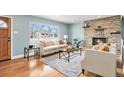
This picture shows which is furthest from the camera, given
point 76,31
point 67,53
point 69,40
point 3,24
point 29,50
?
point 29,50

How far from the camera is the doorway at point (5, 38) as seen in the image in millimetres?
3861

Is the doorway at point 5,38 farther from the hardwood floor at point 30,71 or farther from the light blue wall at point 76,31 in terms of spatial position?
the light blue wall at point 76,31

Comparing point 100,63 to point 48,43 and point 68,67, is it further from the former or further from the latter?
point 48,43

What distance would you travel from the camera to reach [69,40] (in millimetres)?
3611

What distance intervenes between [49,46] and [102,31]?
2.56 metres

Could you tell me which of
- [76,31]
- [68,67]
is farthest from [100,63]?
[76,31]

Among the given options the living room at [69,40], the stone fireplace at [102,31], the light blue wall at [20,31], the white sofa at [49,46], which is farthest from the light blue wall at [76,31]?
the light blue wall at [20,31]

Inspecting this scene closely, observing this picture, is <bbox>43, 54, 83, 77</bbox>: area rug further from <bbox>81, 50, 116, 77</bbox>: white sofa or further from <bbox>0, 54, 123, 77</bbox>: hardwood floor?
<bbox>81, 50, 116, 77</bbox>: white sofa

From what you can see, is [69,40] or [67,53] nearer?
[69,40]

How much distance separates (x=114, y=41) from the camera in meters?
2.88

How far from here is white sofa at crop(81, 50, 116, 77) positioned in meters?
2.24
